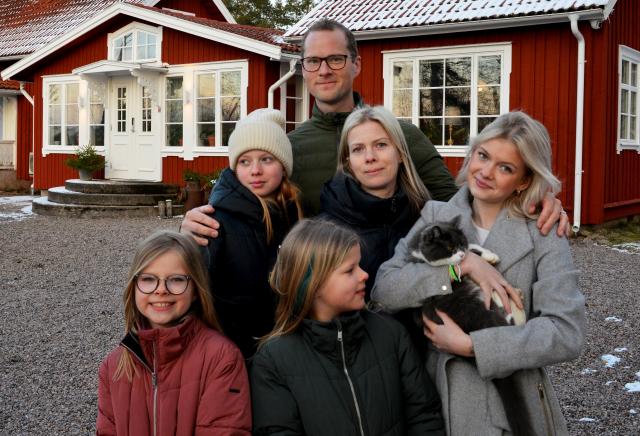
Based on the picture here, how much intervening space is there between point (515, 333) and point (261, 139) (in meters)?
1.15

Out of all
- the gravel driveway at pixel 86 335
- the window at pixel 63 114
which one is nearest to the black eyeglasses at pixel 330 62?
the gravel driveway at pixel 86 335

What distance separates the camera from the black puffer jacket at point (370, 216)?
261 cm

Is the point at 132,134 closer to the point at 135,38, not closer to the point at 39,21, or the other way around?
the point at 135,38

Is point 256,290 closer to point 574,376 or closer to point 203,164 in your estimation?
point 574,376

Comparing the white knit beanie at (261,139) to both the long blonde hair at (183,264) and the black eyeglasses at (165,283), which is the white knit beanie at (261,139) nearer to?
the long blonde hair at (183,264)

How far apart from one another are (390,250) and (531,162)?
0.61 metres

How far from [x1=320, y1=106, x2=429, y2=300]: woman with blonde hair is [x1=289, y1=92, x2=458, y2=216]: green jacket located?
390mm

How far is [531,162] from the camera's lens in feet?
7.75

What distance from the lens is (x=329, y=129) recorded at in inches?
129

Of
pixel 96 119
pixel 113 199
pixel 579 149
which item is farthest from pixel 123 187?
pixel 579 149

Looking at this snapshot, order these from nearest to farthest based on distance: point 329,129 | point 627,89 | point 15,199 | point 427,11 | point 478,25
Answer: point 329,129, point 478,25, point 427,11, point 627,89, point 15,199

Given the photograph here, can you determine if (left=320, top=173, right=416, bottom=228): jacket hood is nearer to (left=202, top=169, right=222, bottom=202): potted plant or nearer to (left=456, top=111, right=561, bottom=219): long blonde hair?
(left=456, top=111, right=561, bottom=219): long blonde hair

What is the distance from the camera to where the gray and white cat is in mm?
2266

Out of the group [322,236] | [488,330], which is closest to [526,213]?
[488,330]
